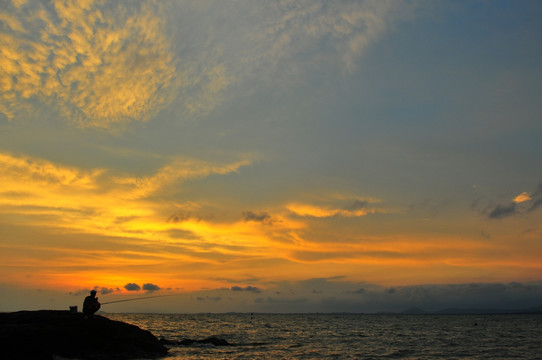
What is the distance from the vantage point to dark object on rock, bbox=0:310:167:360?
972 inches

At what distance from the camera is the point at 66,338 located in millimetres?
26750

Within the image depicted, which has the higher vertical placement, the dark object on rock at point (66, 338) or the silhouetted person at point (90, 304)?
the silhouetted person at point (90, 304)

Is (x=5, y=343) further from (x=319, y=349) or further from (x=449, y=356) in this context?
(x=449, y=356)

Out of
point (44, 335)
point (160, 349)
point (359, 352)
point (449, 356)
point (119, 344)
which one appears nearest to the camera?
point (44, 335)

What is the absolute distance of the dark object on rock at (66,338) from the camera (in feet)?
81.0

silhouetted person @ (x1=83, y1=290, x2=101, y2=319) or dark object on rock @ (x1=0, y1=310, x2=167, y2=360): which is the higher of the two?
silhouetted person @ (x1=83, y1=290, x2=101, y2=319)

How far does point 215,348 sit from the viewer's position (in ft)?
140

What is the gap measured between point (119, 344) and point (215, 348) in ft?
53.3

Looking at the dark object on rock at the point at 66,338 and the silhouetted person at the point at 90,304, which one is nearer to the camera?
the dark object on rock at the point at 66,338

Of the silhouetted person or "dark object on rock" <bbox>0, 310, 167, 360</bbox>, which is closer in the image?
"dark object on rock" <bbox>0, 310, 167, 360</bbox>

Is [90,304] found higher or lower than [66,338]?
higher

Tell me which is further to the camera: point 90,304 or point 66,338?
point 90,304

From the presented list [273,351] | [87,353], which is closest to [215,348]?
[273,351]

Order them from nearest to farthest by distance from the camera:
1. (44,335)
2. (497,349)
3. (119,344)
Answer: (44,335)
(119,344)
(497,349)
